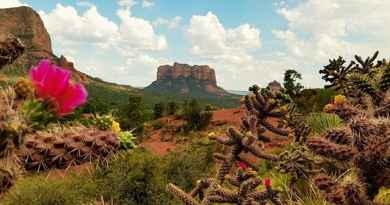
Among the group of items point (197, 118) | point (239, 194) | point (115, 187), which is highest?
point (239, 194)

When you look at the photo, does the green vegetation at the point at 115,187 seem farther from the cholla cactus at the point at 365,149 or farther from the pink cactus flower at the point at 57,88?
the pink cactus flower at the point at 57,88

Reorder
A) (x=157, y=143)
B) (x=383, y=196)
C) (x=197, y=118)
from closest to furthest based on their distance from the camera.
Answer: (x=383, y=196) → (x=157, y=143) → (x=197, y=118)

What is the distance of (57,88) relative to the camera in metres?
2.04

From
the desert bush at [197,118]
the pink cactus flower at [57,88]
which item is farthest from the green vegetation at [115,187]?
the desert bush at [197,118]

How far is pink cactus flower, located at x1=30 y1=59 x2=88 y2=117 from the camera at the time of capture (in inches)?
79.7

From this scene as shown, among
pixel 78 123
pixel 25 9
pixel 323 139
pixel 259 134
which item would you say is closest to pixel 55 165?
→ pixel 78 123

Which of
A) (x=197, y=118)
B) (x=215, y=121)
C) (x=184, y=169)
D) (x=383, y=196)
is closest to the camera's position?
(x=383, y=196)

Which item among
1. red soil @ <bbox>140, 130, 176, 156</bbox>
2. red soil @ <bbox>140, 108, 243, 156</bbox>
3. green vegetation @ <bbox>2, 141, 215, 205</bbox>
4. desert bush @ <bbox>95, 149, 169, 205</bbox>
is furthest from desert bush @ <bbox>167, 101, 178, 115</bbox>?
desert bush @ <bbox>95, 149, 169, 205</bbox>

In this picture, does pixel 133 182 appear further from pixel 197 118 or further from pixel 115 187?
pixel 197 118

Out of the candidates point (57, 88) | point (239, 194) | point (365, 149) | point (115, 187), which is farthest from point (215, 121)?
point (57, 88)

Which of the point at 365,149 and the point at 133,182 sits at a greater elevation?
the point at 365,149

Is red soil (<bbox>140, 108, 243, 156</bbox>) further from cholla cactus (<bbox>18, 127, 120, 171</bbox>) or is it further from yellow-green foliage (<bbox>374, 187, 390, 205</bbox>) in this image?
cholla cactus (<bbox>18, 127, 120, 171</bbox>)

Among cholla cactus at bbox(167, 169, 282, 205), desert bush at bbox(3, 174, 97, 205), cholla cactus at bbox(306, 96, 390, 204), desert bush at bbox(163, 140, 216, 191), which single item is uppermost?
cholla cactus at bbox(306, 96, 390, 204)

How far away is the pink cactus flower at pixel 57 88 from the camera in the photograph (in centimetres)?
203
